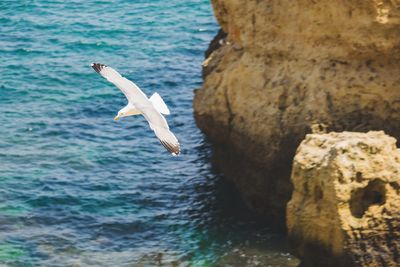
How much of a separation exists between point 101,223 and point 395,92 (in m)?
7.49

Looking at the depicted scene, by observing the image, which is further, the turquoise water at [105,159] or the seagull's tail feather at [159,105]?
the turquoise water at [105,159]

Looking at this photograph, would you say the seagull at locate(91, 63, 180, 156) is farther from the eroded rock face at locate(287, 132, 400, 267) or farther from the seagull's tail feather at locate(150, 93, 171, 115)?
the eroded rock face at locate(287, 132, 400, 267)

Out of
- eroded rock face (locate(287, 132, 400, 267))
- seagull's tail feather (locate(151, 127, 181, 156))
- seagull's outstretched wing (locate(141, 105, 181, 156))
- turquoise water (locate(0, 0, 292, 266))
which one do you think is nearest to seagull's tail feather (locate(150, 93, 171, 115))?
seagull's outstretched wing (locate(141, 105, 181, 156))

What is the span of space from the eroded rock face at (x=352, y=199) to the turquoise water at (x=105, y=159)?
7.35 feet

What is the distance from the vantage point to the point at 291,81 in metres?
22.5

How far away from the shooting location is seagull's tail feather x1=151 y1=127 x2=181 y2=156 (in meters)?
17.9

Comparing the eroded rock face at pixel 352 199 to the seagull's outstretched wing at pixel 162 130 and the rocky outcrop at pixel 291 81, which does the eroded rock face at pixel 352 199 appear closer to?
the rocky outcrop at pixel 291 81

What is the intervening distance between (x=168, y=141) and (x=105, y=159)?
913cm

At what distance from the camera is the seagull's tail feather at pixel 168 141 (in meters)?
17.9

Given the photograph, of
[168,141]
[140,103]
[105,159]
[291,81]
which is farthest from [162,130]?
[105,159]

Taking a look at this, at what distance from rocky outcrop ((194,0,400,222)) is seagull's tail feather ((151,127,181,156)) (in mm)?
4353

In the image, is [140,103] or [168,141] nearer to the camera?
[168,141]

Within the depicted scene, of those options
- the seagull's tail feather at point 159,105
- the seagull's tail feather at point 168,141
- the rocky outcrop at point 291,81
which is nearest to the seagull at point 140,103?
the seagull's tail feather at point 159,105

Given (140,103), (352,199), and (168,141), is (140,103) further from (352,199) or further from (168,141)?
(352,199)
